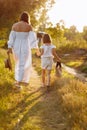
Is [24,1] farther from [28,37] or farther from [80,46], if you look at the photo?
[80,46]

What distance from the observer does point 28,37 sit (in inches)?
491

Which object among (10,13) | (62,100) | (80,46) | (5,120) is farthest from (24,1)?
(80,46)

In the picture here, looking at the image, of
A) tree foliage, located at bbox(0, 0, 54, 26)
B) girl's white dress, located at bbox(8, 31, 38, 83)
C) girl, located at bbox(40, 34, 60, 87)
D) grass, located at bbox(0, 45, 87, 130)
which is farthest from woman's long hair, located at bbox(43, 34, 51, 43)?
tree foliage, located at bbox(0, 0, 54, 26)

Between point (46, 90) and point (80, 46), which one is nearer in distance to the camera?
point (46, 90)

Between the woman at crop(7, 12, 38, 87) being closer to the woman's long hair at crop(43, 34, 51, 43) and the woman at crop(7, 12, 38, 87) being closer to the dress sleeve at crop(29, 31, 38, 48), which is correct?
the dress sleeve at crop(29, 31, 38, 48)

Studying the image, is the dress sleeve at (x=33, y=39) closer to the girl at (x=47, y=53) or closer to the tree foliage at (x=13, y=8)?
the girl at (x=47, y=53)

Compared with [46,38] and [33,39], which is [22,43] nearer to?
[33,39]

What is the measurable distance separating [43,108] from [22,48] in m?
2.53

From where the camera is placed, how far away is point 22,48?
12.4 meters

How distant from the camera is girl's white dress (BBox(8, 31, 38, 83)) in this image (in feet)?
40.6

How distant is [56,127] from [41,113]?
4.35 feet

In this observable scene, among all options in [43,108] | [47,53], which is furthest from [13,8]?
[43,108]

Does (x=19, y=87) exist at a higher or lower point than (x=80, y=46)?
higher

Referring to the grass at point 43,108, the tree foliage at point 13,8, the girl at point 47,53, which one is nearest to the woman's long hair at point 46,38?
the girl at point 47,53
